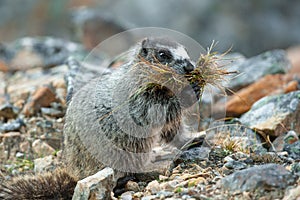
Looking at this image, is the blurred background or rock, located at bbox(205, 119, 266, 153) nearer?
rock, located at bbox(205, 119, 266, 153)

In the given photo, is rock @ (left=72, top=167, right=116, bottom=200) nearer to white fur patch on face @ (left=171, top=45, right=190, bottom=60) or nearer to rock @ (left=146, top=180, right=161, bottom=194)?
rock @ (left=146, top=180, right=161, bottom=194)

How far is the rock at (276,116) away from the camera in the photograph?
6000mm

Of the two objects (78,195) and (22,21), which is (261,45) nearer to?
(22,21)

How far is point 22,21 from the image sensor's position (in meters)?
17.5

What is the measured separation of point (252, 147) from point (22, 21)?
13364mm

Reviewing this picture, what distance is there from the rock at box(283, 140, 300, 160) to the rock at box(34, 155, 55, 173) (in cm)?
251

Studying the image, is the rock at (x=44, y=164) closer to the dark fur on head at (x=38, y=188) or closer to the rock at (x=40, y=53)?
the dark fur on head at (x=38, y=188)

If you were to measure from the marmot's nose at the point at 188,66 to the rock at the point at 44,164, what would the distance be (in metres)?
1.88

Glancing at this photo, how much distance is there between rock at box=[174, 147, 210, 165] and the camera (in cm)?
513

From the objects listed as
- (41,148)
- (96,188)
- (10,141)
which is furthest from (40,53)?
(96,188)

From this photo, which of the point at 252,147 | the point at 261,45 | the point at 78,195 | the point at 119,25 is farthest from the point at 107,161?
the point at 261,45

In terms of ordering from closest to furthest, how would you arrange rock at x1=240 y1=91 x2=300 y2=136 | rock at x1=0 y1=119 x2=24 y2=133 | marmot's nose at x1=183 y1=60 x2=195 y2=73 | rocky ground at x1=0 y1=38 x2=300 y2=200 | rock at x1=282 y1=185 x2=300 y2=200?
rock at x1=282 y1=185 x2=300 y2=200 → rocky ground at x1=0 y1=38 x2=300 y2=200 → marmot's nose at x1=183 y1=60 x2=195 y2=73 → rock at x1=240 y1=91 x2=300 y2=136 → rock at x1=0 y1=119 x2=24 y2=133

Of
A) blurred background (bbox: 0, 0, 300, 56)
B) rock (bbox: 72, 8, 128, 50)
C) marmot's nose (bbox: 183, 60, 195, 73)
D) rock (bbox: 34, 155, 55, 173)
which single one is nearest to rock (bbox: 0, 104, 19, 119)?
rock (bbox: 34, 155, 55, 173)

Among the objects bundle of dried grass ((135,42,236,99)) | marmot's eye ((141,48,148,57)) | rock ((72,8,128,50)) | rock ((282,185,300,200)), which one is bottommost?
rock ((282,185,300,200))
